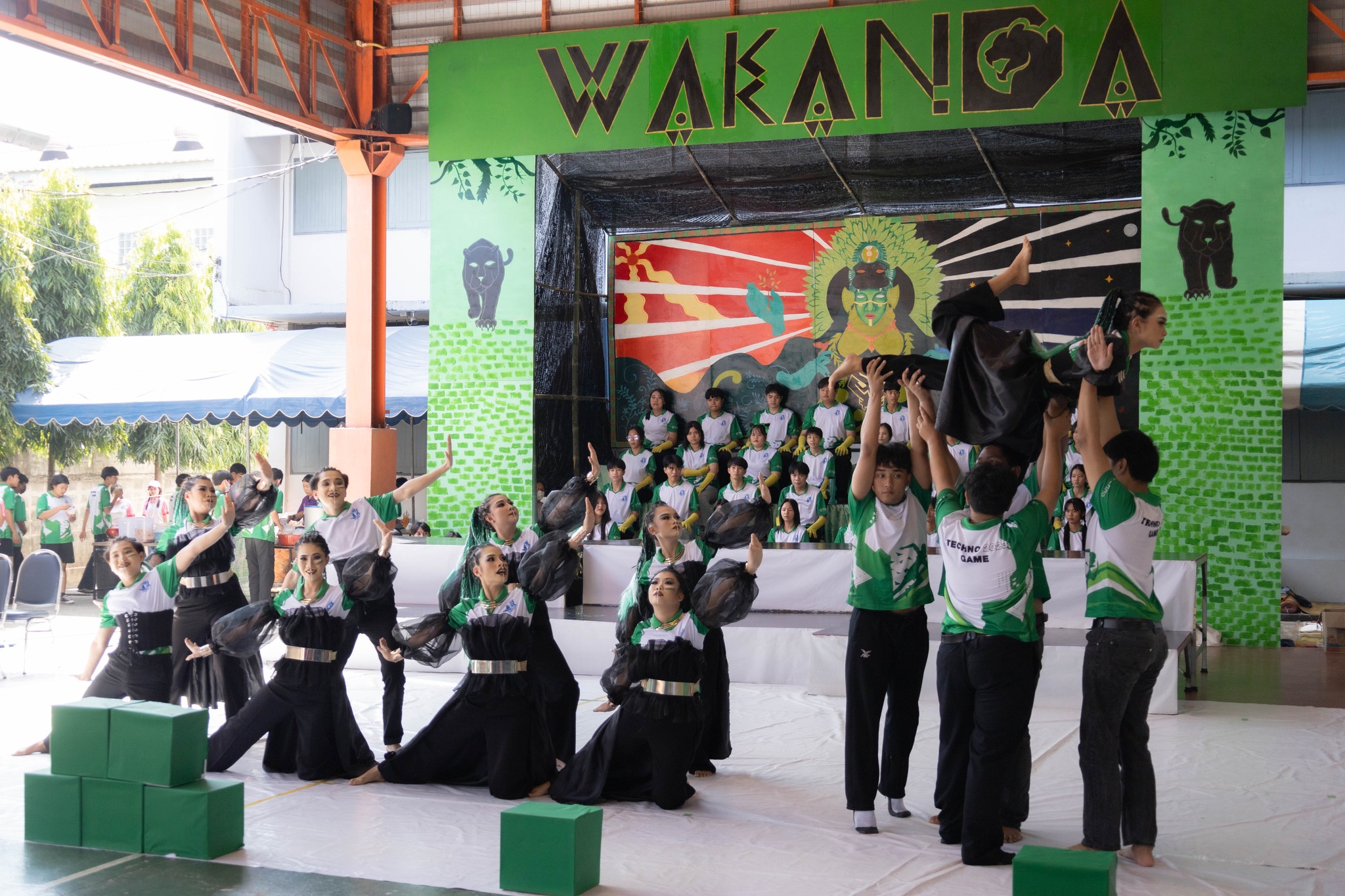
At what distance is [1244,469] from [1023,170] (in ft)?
11.8

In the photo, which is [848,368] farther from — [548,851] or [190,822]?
[190,822]

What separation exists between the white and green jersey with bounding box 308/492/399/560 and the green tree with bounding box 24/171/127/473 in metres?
12.4

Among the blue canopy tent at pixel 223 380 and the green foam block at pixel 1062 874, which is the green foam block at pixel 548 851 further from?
the blue canopy tent at pixel 223 380

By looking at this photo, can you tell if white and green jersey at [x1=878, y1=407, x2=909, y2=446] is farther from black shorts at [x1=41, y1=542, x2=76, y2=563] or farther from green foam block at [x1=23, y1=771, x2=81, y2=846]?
black shorts at [x1=41, y1=542, x2=76, y2=563]

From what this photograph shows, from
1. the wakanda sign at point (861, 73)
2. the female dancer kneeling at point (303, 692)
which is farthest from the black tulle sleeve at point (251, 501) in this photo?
the wakanda sign at point (861, 73)

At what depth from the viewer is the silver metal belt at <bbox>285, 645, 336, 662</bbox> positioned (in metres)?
6.11

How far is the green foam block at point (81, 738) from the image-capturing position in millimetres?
4973

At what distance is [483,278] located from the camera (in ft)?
40.6

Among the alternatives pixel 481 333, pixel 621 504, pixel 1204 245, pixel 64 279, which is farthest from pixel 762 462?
pixel 64 279

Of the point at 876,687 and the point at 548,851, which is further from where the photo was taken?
the point at 876,687

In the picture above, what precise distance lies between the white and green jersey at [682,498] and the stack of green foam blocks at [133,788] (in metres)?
6.77

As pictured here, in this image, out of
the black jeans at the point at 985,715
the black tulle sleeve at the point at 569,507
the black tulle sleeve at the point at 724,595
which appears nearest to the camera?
the black jeans at the point at 985,715

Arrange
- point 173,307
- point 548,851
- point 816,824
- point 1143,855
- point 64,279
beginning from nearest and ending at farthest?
1. point 548,851
2. point 1143,855
3. point 816,824
4. point 64,279
5. point 173,307

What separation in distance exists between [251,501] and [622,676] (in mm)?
3015
